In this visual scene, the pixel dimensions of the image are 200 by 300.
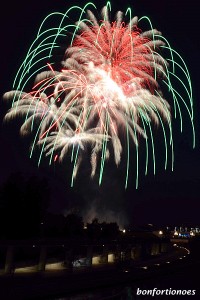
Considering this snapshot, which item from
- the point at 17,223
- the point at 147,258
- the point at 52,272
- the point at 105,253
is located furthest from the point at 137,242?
the point at 52,272

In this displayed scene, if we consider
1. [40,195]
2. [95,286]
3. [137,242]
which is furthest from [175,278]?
[40,195]

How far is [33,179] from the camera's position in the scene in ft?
143

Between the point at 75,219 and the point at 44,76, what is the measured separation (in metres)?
31.8

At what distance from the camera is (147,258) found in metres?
39.3

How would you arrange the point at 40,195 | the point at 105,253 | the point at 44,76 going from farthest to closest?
the point at 40,195 → the point at 105,253 → the point at 44,76

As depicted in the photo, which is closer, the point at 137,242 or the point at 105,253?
the point at 105,253

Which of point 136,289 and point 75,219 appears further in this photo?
point 75,219

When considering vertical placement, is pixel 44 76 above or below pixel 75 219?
above

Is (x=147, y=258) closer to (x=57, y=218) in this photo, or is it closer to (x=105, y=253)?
(x=105, y=253)

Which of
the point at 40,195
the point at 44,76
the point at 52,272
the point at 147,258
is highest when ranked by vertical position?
the point at 44,76

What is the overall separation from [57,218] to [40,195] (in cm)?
1334

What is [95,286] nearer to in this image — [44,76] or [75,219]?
[44,76]

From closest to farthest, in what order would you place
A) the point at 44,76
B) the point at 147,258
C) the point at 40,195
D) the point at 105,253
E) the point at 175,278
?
the point at 175,278, the point at 44,76, the point at 105,253, the point at 147,258, the point at 40,195

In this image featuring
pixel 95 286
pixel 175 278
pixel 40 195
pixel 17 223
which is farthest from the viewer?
pixel 40 195
